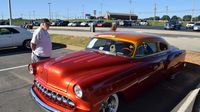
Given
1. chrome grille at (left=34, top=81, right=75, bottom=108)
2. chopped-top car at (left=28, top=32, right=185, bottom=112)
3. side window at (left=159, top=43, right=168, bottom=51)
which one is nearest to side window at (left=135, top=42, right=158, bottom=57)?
chopped-top car at (left=28, top=32, right=185, bottom=112)

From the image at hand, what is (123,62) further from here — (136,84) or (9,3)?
(9,3)

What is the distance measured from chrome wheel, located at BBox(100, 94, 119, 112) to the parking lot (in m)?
0.43

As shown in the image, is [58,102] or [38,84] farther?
[38,84]

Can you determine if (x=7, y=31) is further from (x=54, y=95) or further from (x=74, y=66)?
(x=54, y=95)

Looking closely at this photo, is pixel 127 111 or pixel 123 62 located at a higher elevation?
pixel 123 62

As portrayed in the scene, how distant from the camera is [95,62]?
15.6 feet

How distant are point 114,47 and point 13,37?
8884 mm

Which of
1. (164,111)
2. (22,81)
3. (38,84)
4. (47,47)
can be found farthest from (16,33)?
(164,111)

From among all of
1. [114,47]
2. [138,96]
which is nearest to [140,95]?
[138,96]

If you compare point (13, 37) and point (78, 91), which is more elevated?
point (13, 37)

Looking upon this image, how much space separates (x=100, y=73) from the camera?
430cm

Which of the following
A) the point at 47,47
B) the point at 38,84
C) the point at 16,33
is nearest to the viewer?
the point at 38,84

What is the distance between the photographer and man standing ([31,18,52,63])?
600 centimetres

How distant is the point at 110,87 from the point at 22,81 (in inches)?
147
